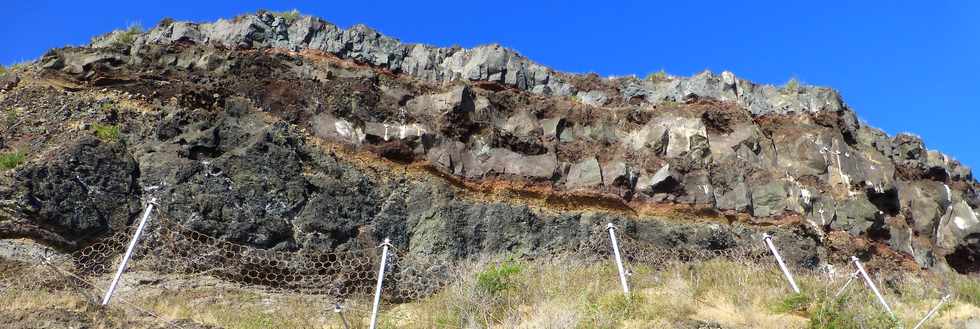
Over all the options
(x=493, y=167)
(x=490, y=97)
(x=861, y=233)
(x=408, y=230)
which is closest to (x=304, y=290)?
(x=408, y=230)

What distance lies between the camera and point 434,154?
51.2 feet

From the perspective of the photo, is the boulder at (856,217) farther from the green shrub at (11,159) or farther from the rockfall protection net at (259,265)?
the green shrub at (11,159)

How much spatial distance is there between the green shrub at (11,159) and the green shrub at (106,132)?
1.07 m

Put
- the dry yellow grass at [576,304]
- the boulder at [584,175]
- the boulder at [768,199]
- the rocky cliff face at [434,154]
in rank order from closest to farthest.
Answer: the dry yellow grass at [576,304] → the rocky cliff face at [434,154] → the boulder at [584,175] → the boulder at [768,199]

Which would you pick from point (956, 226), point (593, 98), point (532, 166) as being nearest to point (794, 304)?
point (532, 166)

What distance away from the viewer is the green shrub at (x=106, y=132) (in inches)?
522

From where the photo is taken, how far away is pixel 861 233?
17.3 meters

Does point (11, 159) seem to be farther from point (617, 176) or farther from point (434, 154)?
point (617, 176)

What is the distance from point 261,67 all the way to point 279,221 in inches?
166

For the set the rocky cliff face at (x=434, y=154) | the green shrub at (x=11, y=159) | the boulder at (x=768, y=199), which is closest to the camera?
the green shrub at (x=11, y=159)

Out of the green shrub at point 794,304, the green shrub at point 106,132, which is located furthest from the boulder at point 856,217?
the green shrub at point 106,132

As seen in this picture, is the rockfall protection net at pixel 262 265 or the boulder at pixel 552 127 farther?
the boulder at pixel 552 127

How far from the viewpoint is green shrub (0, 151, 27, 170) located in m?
12.1

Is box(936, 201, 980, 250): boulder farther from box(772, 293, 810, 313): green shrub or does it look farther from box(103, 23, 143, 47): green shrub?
box(103, 23, 143, 47): green shrub
